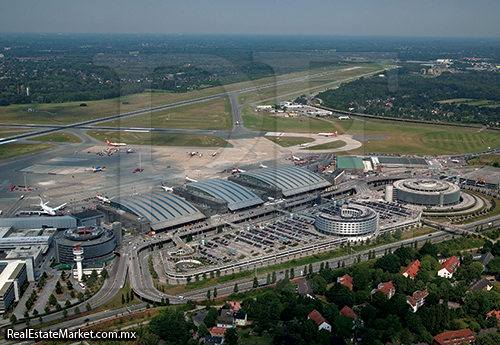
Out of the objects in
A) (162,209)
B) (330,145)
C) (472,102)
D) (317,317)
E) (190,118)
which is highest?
(472,102)

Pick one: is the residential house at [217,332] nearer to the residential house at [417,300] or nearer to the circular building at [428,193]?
the residential house at [417,300]

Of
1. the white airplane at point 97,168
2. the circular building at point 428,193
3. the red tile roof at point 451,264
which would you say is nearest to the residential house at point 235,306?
the red tile roof at point 451,264

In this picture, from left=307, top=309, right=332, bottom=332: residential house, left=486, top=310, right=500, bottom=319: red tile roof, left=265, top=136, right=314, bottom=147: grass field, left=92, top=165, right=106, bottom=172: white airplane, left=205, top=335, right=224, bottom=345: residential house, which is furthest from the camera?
left=265, top=136, right=314, bottom=147: grass field

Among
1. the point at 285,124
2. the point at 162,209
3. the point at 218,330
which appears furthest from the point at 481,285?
the point at 285,124

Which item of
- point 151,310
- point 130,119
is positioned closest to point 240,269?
point 151,310

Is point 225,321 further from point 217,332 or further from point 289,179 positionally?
point 289,179

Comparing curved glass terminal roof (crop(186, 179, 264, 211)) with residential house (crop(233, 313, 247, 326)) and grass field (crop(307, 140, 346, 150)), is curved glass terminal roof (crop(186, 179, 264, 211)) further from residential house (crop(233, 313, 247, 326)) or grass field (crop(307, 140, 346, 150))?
grass field (crop(307, 140, 346, 150))

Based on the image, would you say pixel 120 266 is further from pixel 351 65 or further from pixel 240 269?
pixel 351 65

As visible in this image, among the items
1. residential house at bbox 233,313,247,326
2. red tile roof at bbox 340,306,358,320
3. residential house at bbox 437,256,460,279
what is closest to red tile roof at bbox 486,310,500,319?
residential house at bbox 437,256,460,279
